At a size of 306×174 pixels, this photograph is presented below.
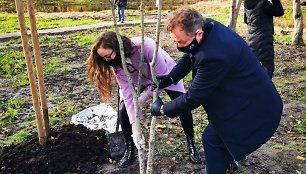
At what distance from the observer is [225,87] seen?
2188 millimetres

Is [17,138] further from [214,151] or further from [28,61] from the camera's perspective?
[214,151]

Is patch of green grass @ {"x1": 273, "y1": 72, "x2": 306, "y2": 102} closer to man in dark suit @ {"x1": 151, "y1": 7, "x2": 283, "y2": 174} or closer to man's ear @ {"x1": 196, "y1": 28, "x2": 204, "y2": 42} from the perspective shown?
man in dark suit @ {"x1": 151, "y1": 7, "x2": 283, "y2": 174}

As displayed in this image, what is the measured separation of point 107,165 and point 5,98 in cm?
289

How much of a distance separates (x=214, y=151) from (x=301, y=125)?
7.28 ft

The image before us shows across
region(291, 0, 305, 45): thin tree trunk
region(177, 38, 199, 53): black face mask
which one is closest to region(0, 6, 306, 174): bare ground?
region(177, 38, 199, 53): black face mask

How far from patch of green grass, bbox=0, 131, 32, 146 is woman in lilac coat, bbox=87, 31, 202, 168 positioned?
1333 mm

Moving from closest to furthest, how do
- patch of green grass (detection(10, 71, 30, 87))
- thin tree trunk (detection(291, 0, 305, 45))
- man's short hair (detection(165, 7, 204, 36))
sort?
man's short hair (detection(165, 7, 204, 36))
patch of green grass (detection(10, 71, 30, 87))
thin tree trunk (detection(291, 0, 305, 45))

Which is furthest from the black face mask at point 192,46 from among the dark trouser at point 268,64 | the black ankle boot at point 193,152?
the dark trouser at point 268,64

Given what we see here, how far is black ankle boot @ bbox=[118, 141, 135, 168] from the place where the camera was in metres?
3.43

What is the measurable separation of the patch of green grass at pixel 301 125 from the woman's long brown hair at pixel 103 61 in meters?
2.43

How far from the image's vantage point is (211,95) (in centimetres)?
225

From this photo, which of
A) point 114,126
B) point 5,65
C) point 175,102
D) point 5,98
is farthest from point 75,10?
point 175,102

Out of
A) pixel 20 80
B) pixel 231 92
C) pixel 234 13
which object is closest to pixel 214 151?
pixel 231 92

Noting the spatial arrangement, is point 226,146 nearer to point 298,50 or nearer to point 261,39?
point 261,39
